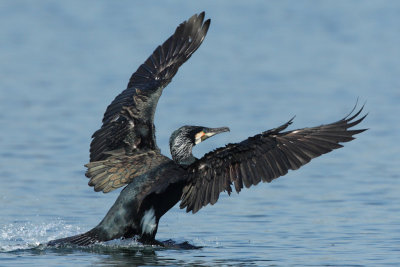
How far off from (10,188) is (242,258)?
4.36 meters

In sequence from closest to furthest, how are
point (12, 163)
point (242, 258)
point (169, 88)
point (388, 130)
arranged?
point (242, 258), point (12, 163), point (388, 130), point (169, 88)

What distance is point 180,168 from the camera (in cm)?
1077

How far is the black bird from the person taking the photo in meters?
10.4

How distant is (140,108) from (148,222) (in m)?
1.45

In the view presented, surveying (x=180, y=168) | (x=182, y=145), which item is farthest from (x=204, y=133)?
(x=180, y=168)

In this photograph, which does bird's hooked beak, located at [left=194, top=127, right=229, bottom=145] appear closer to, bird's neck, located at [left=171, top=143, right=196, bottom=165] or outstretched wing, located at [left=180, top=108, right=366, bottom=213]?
bird's neck, located at [left=171, top=143, right=196, bottom=165]

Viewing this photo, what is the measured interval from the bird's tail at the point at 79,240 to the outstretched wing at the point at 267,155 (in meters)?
1.11

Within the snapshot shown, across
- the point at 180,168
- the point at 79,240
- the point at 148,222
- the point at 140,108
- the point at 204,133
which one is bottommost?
the point at 79,240

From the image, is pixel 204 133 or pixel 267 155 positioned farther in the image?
pixel 204 133

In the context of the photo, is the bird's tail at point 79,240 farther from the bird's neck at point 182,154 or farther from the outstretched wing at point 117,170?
the bird's neck at point 182,154

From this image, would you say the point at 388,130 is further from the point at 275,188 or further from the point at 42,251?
the point at 42,251

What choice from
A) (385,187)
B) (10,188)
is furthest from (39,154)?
(385,187)

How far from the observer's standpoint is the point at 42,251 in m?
10.2

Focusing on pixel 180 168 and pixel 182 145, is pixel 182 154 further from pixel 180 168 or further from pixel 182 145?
pixel 180 168
